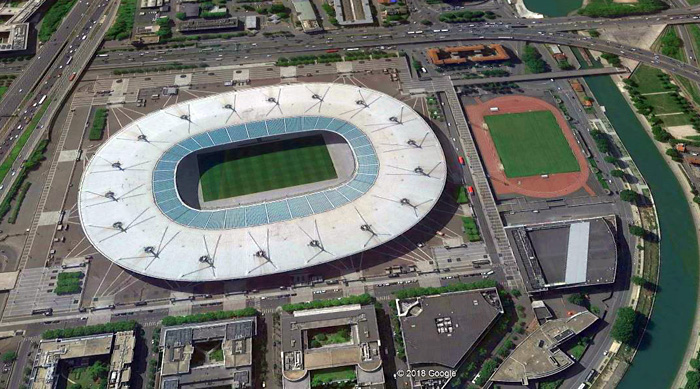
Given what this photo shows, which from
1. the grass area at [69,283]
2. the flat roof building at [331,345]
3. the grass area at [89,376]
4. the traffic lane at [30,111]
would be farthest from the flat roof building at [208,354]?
the traffic lane at [30,111]

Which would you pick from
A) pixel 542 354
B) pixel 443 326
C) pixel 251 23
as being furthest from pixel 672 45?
pixel 251 23

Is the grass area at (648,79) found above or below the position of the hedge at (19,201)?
above

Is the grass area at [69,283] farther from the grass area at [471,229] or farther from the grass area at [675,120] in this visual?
the grass area at [675,120]

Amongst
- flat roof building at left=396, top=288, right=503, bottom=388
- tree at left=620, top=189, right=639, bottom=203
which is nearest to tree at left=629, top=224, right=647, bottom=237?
tree at left=620, top=189, right=639, bottom=203

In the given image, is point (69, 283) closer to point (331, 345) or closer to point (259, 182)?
point (259, 182)

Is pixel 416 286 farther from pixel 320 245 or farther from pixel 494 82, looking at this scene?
pixel 494 82

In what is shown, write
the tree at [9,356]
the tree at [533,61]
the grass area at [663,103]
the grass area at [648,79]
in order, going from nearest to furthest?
the tree at [9,356] → the grass area at [663,103] → the grass area at [648,79] → the tree at [533,61]

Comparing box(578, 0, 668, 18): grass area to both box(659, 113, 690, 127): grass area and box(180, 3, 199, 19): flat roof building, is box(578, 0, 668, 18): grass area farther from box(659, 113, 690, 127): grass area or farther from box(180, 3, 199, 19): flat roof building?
box(180, 3, 199, 19): flat roof building
